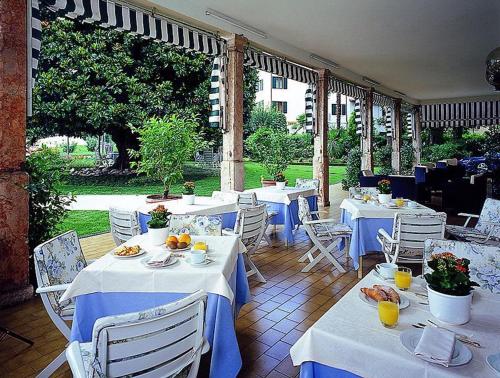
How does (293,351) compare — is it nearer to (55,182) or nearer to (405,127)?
(55,182)

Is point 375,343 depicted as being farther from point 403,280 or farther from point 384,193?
point 384,193

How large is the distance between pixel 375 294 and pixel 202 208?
293 centimetres

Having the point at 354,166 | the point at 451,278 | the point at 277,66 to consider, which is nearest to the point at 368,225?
the point at 451,278

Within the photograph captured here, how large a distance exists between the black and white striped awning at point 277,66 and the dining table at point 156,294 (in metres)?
5.64

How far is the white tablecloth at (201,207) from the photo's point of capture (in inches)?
166

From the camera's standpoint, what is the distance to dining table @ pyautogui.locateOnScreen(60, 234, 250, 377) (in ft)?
6.75

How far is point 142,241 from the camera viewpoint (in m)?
2.76

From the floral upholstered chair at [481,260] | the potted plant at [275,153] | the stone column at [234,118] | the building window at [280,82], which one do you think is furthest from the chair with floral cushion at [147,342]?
the building window at [280,82]

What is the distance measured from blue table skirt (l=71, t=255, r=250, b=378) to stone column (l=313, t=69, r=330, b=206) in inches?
288

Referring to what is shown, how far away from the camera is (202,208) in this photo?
4.32m

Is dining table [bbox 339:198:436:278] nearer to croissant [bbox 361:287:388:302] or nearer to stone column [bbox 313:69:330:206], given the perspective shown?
croissant [bbox 361:287:388:302]

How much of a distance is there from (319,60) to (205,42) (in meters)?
3.65

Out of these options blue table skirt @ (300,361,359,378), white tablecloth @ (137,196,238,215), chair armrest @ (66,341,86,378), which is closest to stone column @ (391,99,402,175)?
white tablecloth @ (137,196,238,215)

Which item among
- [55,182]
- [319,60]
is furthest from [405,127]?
[55,182]
